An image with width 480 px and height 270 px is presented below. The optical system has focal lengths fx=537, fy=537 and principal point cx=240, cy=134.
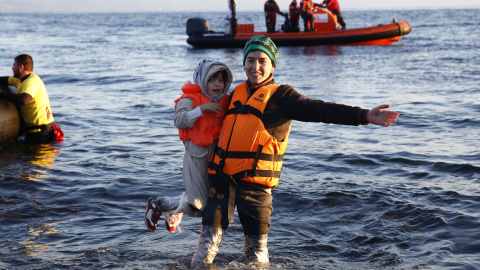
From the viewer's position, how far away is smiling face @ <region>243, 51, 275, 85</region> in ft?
13.4

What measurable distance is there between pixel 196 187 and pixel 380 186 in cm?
379

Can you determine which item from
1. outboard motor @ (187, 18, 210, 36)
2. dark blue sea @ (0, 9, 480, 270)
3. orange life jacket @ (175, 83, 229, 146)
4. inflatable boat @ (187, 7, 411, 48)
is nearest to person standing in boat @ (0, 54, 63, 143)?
dark blue sea @ (0, 9, 480, 270)

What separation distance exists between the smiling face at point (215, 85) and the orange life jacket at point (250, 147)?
0.84 feet

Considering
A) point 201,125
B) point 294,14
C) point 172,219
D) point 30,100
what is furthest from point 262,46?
point 294,14

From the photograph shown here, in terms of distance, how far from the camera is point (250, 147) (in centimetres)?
401

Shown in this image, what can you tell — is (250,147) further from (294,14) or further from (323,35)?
(294,14)

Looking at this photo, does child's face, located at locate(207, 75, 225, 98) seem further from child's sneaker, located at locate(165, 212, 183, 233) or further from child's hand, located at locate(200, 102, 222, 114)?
child's sneaker, located at locate(165, 212, 183, 233)

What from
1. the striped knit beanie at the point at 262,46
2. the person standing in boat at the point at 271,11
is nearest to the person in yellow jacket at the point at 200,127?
the striped knit beanie at the point at 262,46

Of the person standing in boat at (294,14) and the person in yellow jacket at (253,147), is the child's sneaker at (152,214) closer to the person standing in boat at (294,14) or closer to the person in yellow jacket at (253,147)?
the person in yellow jacket at (253,147)

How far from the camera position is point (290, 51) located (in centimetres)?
2777

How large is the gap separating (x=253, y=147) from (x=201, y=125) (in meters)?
0.46

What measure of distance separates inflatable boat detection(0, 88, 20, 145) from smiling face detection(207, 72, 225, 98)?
6.22 metres

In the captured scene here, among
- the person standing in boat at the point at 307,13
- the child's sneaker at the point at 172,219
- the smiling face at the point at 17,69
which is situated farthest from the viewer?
the person standing in boat at the point at 307,13

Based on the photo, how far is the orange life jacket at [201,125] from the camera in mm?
4152
